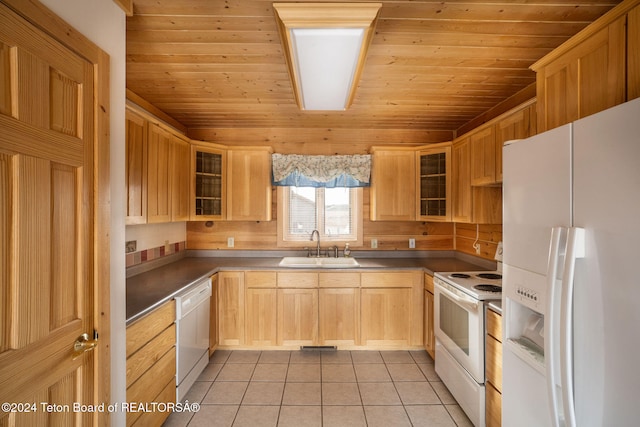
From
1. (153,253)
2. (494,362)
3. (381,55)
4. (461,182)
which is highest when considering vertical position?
(381,55)

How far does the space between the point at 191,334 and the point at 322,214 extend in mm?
1901

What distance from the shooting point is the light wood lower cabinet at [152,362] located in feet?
5.14

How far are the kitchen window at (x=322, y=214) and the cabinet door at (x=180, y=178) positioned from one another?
1.05m

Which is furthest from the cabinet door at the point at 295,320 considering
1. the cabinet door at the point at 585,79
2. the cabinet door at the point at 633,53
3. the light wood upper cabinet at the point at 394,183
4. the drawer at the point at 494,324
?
the cabinet door at the point at 633,53

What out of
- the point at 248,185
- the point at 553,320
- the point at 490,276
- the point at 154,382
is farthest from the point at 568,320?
the point at 248,185

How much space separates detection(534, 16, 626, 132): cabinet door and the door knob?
2.32 meters

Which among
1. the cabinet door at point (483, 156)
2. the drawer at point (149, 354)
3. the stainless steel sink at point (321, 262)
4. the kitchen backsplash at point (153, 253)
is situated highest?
the cabinet door at point (483, 156)

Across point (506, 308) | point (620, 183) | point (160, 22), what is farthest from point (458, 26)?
point (160, 22)

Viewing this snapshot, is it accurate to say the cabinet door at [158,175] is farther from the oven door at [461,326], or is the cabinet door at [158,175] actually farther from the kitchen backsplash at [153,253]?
the oven door at [461,326]

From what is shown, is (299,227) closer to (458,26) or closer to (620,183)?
(458,26)

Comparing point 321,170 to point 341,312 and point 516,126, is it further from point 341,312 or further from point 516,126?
point 516,126

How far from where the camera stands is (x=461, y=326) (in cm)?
213

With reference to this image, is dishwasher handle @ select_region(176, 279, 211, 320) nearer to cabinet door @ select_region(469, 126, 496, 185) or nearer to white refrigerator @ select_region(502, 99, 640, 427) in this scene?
white refrigerator @ select_region(502, 99, 640, 427)

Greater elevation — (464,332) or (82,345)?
(82,345)
